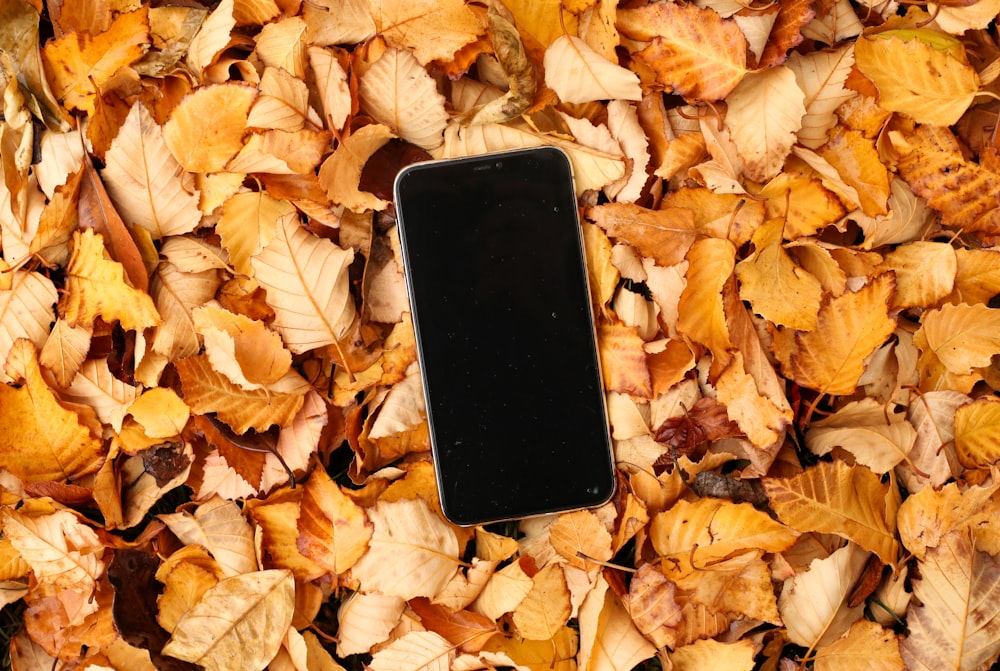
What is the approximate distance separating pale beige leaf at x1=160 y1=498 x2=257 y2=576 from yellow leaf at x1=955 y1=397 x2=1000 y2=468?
0.68 metres

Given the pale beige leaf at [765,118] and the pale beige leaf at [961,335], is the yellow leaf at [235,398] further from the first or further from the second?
the pale beige leaf at [961,335]

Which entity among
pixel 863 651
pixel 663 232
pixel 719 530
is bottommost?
pixel 863 651

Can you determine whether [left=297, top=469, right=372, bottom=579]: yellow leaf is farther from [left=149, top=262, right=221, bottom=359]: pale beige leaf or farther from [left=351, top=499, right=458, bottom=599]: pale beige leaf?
[left=149, top=262, right=221, bottom=359]: pale beige leaf

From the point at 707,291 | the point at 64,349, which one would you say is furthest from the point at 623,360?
the point at 64,349

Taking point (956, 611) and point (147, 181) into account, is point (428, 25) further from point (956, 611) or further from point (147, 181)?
point (956, 611)

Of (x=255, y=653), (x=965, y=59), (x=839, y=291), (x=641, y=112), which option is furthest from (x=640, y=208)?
(x=255, y=653)

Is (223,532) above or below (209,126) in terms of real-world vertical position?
below

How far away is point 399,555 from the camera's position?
0.77 m

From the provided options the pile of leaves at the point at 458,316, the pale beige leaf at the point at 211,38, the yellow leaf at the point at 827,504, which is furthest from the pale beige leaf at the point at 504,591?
the pale beige leaf at the point at 211,38

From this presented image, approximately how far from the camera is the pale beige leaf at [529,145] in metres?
0.76

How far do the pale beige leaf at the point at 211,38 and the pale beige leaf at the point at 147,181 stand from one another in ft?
0.22

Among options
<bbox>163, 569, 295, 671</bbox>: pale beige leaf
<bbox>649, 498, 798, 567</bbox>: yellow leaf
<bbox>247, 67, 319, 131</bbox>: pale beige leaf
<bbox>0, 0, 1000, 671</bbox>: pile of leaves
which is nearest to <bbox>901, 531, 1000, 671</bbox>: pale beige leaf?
<bbox>0, 0, 1000, 671</bbox>: pile of leaves

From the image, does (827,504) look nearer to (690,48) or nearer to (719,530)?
(719,530)

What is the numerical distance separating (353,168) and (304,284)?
0.39ft
